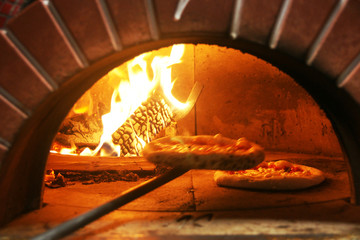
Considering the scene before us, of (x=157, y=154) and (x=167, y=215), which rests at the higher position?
(x=157, y=154)

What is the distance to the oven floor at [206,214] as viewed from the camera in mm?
1198

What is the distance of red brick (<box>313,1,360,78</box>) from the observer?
1.14 metres

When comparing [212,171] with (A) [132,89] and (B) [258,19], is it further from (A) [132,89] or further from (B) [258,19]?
(B) [258,19]

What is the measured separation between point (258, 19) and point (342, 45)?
31 cm

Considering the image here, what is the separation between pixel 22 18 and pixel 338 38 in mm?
1114

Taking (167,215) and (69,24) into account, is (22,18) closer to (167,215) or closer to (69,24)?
(69,24)

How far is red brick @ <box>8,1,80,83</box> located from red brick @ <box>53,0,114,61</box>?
5 centimetres

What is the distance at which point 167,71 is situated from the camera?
8.87ft

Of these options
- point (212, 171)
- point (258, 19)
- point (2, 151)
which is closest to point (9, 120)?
point (2, 151)

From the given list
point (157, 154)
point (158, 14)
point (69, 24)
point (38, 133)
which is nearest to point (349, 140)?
point (157, 154)

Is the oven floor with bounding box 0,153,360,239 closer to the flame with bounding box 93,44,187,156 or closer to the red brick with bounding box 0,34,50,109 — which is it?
the red brick with bounding box 0,34,50,109

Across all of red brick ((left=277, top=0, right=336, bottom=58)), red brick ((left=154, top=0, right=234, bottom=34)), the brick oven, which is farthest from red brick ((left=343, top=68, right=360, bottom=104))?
red brick ((left=154, top=0, right=234, bottom=34))

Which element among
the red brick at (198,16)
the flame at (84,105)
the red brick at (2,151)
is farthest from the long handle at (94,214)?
the flame at (84,105)

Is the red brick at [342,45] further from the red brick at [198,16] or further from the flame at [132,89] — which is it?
the flame at [132,89]
